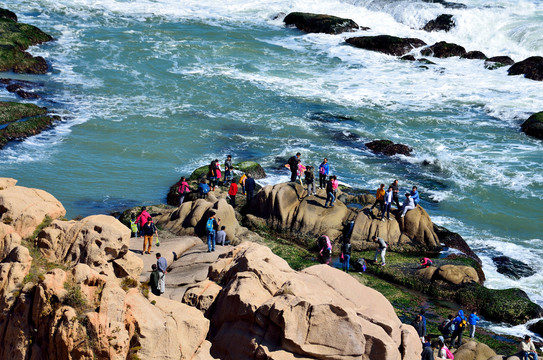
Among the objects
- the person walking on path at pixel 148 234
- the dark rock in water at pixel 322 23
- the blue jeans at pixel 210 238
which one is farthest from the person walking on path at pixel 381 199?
the dark rock in water at pixel 322 23

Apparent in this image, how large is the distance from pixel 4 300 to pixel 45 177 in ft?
68.1

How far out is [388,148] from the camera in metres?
42.0

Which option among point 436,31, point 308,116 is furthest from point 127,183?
point 436,31

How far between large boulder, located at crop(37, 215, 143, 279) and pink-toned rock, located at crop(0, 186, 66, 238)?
0.76 metres

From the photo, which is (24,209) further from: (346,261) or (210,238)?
(346,261)

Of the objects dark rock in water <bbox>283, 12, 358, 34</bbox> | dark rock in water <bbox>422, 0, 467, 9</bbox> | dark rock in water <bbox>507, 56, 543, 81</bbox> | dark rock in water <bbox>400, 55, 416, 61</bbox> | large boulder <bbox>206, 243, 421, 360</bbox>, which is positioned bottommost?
large boulder <bbox>206, 243, 421, 360</bbox>

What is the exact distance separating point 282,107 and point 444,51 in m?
22.2

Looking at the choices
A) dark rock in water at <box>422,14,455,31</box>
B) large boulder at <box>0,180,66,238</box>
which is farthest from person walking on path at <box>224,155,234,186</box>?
dark rock in water at <box>422,14,455,31</box>

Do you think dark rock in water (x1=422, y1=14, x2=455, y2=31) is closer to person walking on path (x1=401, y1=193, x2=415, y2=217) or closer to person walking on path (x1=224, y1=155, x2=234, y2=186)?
person walking on path (x1=224, y1=155, x2=234, y2=186)

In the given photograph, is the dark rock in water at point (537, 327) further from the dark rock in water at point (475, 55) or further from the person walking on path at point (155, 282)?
the dark rock in water at point (475, 55)

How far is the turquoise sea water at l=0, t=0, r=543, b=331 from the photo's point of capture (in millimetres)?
35719

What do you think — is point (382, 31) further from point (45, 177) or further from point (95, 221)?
point (95, 221)

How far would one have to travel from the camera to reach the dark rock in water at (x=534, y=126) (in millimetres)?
45500

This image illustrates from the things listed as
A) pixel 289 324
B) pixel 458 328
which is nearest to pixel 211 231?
pixel 289 324
